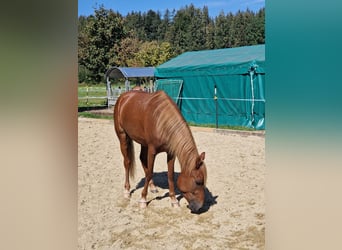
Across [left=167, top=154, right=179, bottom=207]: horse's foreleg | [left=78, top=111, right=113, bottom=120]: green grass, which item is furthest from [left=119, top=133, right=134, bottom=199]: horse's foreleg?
[left=167, top=154, right=179, bottom=207]: horse's foreleg

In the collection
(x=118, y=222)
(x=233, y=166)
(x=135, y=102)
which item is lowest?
(x=118, y=222)

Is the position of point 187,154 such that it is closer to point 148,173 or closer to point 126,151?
point 148,173

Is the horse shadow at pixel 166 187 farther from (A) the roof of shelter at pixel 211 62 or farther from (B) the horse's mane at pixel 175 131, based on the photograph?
(A) the roof of shelter at pixel 211 62

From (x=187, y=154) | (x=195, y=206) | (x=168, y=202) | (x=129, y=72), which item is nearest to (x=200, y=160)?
(x=187, y=154)

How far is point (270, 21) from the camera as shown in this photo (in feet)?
2.58

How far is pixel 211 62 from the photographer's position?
133 centimetres

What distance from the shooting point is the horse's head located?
1.15m

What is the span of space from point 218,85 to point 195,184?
0.39 metres

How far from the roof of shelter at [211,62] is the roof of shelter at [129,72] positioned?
0.03m

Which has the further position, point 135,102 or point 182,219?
point 135,102
